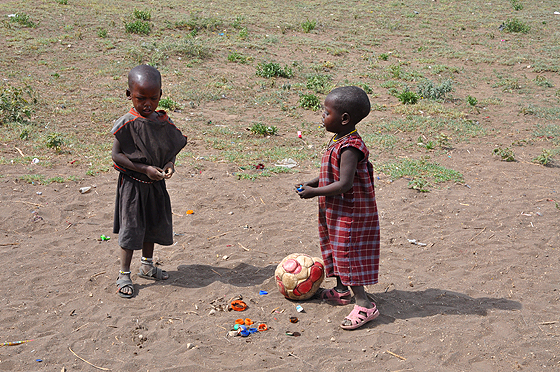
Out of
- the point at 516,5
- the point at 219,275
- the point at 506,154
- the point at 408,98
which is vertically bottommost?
the point at 219,275

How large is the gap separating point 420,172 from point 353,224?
3378mm

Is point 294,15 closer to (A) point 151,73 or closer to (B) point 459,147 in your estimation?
(B) point 459,147

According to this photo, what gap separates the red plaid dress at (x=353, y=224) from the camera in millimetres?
3561

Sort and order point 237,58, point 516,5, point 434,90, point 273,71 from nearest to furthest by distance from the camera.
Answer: point 434,90, point 273,71, point 237,58, point 516,5

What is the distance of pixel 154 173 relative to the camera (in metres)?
3.77

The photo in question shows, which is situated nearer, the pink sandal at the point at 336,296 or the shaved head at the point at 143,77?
the shaved head at the point at 143,77

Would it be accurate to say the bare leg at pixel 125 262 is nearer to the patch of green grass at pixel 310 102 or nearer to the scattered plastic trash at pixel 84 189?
the scattered plastic trash at pixel 84 189

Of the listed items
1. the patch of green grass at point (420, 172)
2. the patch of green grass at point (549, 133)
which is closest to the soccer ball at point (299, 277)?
the patch of green grass at point (420, 172)

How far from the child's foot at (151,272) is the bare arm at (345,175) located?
1646 mm

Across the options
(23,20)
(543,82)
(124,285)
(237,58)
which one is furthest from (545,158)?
(23,20)

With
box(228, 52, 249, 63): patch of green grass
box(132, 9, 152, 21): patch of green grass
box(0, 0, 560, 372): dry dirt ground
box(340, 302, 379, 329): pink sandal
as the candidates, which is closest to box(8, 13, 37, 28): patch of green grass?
box(0, 0, 560, 372): dry dirt ground

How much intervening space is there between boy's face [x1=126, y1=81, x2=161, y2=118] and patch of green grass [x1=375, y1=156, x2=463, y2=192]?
3.61 meters

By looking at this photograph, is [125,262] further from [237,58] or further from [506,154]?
[237,58]

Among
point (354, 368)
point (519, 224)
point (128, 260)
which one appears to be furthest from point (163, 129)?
point (519, 224)
